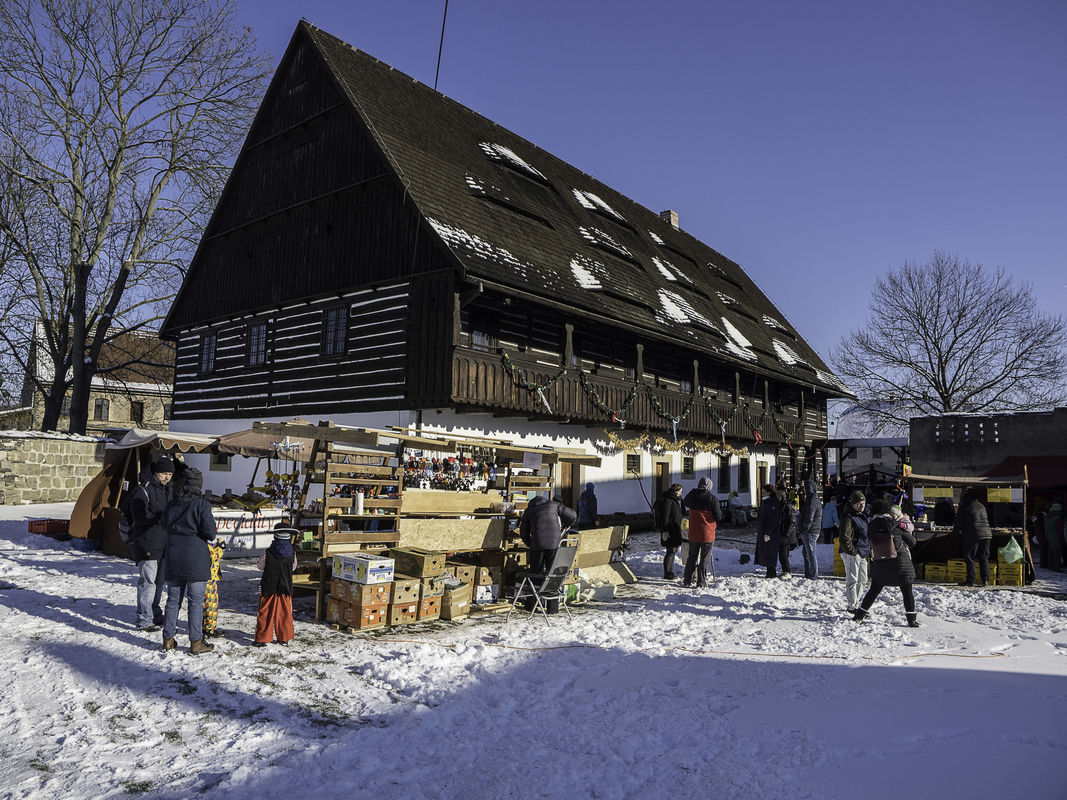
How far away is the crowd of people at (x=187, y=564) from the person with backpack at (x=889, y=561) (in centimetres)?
695

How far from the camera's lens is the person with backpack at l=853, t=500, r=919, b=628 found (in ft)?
30.1

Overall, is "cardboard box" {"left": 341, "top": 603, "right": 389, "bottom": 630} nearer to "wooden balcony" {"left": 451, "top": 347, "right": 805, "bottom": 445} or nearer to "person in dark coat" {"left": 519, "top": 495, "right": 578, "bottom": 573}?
"person in dark coat" {"left": 519, "top": 495, "right": 578, "bottom": 573}

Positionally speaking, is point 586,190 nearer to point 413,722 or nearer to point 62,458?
point 62,458

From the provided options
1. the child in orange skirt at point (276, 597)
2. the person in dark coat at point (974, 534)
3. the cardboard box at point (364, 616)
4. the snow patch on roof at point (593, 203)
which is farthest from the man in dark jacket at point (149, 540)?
the snow patch on roof at point (593, 203)

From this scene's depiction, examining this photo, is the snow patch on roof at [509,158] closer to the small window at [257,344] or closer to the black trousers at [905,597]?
the small window at [257,344]

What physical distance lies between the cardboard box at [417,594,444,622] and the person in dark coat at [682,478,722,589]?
4699mm

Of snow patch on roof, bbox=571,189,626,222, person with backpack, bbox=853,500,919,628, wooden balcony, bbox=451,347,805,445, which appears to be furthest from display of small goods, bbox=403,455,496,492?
snow patch on roof, bbox=571,189,626,222

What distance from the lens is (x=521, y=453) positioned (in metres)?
11.5

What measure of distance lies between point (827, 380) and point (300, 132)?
2331 centimetres

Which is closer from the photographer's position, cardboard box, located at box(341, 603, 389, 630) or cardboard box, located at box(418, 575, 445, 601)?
cardboard box, located at box(341, 603, 389, 630)

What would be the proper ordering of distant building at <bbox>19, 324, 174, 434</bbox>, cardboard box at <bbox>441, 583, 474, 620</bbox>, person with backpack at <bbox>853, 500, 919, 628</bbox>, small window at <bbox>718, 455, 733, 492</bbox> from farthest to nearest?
distant building at <bbox>19, 324, 174, 434</bbox>
small window at <bbox>718, 455, 733, 492</bbox>
person with backpack at <bbox>853, 500, 919, 628</bbox>
cardboard box at <bbox>441, 583, 474, 620</bbox>

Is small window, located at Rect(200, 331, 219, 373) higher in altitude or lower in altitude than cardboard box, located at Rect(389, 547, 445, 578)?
higher

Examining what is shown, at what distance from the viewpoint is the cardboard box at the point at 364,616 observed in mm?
8195

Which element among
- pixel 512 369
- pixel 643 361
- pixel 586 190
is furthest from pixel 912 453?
pixel 512 369
